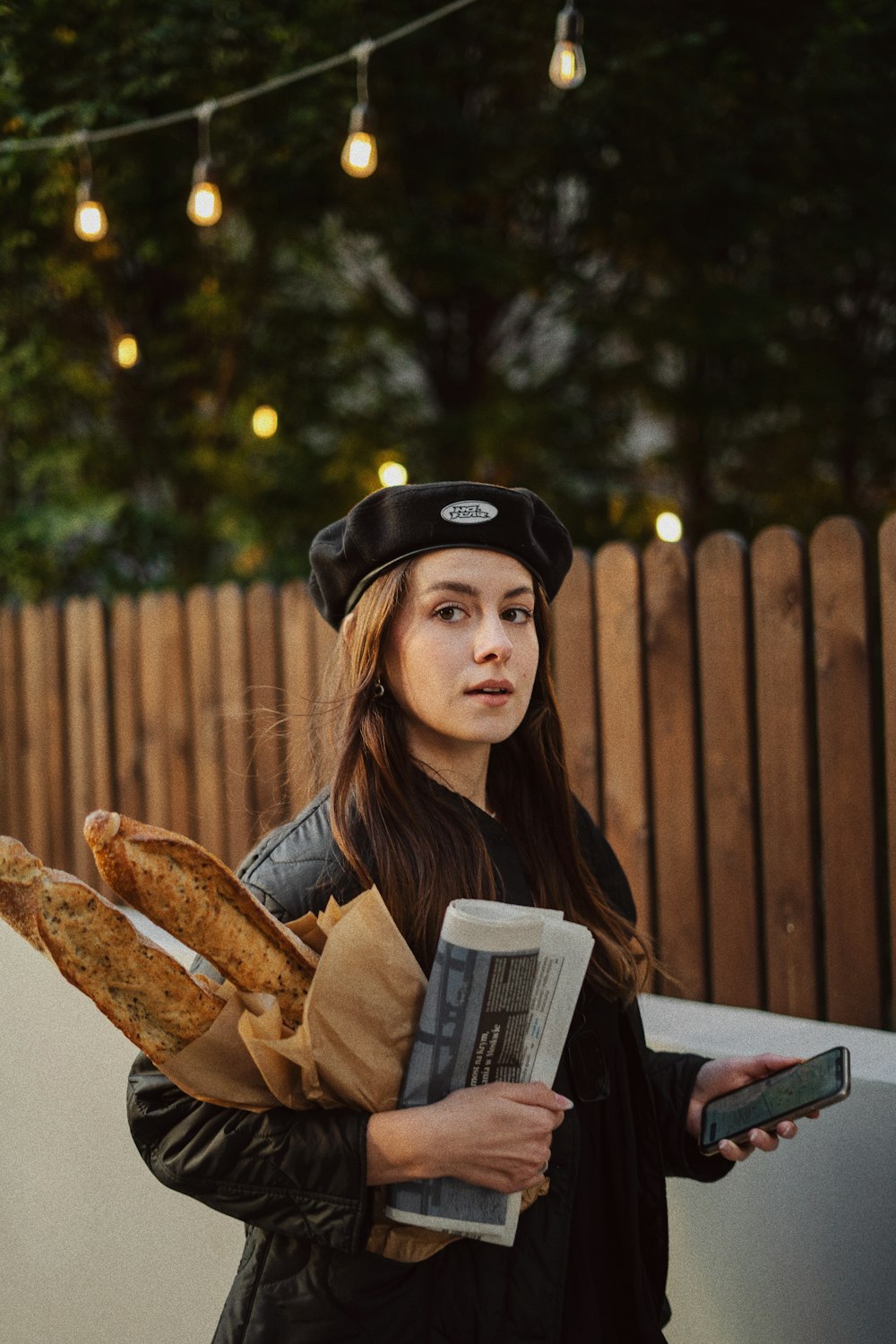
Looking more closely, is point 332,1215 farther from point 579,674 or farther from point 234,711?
point 234,711

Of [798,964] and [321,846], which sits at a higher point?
[321,846]

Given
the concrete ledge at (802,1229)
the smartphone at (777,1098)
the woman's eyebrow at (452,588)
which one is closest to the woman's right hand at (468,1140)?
the smartphone at (777,1098)

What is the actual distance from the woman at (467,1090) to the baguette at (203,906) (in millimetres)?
138

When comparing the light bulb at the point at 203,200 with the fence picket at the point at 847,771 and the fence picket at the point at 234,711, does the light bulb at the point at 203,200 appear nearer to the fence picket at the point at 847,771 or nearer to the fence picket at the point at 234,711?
the fence picket at the point at 234,711

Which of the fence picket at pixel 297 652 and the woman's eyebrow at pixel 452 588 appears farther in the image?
the fence picket at pixel 297 652

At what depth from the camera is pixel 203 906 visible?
126 centimetres

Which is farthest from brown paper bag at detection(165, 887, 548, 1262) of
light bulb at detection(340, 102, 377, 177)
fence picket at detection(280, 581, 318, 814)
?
fence picket at detection(280, 581, 318, 814)

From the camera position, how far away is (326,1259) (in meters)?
1.35

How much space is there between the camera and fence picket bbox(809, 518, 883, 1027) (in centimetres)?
325

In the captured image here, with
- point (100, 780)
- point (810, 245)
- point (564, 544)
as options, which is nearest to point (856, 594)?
point (564, 544)

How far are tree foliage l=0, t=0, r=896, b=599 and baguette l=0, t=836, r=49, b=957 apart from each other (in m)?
4.68

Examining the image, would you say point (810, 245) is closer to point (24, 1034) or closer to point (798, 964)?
point (798, 964)

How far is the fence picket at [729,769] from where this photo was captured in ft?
11.4

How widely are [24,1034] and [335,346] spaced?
6.08 m
